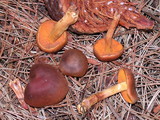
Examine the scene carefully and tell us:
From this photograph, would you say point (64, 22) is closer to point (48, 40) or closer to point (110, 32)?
point (48, 40)

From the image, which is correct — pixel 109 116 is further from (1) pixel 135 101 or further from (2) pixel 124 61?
(2) pixel 124 61

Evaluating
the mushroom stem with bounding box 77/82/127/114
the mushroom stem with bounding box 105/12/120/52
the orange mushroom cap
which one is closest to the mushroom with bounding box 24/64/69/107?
the mushroom stem with bounding box 77/82/127/114

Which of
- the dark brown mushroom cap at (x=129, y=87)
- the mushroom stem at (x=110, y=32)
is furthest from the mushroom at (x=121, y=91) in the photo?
the mushroom stem at (x=110, y=32)

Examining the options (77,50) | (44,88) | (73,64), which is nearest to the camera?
(44,88)

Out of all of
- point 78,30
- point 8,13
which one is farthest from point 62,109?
point 8,13

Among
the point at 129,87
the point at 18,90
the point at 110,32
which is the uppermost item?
the point at 110,32

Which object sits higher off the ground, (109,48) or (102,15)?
(102,15)

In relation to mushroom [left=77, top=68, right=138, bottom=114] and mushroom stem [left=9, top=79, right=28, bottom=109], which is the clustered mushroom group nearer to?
mushroom [left=77, top=68, right=138, bottom=114]

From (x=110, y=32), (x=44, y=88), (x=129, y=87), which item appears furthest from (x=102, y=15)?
(x=44, y=88)
